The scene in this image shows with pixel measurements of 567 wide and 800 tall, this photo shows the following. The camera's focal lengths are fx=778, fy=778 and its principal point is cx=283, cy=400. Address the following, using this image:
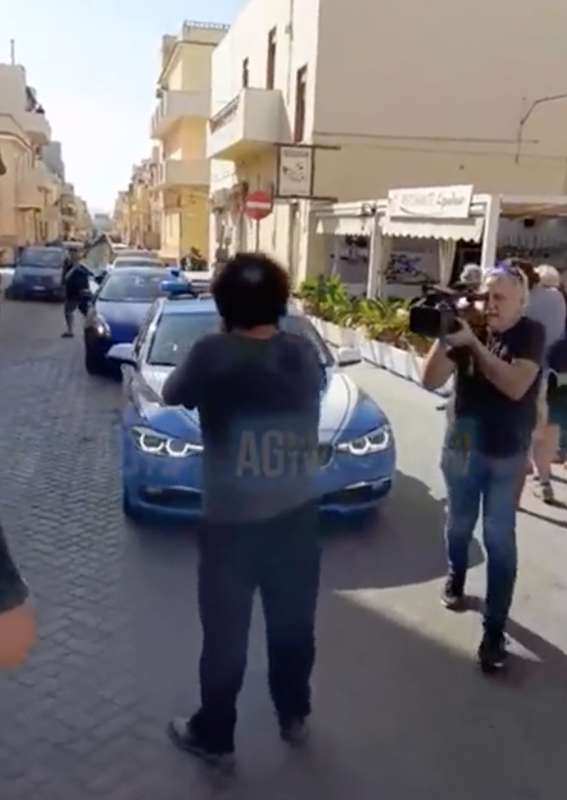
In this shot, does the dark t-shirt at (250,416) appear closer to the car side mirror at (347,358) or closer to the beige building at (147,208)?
the car side mirror at (347,358)

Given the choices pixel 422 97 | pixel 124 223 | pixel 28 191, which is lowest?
pixel 124 223

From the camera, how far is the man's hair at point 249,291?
253 cm

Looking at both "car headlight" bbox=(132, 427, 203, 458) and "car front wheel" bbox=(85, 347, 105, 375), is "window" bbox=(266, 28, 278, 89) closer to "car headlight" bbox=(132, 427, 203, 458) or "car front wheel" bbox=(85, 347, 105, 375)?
"car front wheel" bbox=(85, 347, 105, 375)

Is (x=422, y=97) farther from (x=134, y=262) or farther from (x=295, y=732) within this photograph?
(x=295, y=732)

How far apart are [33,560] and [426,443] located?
4.05 meters

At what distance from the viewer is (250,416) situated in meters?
2.55

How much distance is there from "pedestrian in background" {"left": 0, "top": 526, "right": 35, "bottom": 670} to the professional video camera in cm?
213

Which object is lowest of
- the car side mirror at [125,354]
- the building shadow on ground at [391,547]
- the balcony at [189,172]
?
the building shadow on ground at [391,547]

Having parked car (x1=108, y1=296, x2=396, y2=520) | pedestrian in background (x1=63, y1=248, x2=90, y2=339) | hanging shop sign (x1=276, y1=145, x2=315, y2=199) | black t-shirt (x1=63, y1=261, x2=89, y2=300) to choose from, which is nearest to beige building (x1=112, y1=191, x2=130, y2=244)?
hanging shop sign (x1=276, y1=145, x2=315, y2=199)

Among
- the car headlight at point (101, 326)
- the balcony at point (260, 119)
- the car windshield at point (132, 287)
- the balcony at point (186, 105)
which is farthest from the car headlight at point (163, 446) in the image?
the balcony at point (186, 105)

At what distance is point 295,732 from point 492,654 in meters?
1.05

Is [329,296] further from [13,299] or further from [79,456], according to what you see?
[13,299]

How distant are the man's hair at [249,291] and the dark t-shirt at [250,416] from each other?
63 mm

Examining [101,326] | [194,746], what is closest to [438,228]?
[101,326]
